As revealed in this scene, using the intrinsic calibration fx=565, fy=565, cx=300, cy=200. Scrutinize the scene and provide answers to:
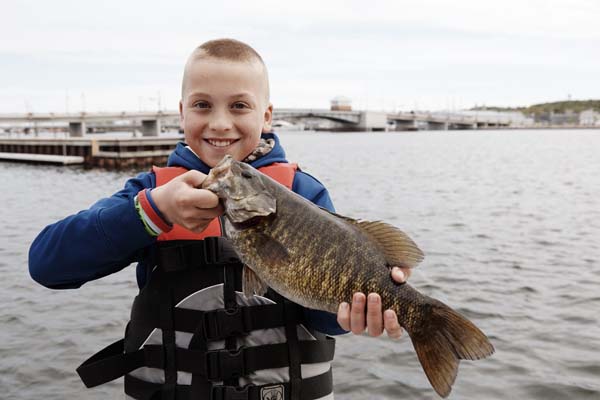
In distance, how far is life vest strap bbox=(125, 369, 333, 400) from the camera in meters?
3.14

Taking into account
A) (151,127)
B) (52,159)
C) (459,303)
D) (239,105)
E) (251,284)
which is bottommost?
(459,303)

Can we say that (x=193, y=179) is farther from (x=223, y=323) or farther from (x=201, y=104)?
(x=223, y=323)

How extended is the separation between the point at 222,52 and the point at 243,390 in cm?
192

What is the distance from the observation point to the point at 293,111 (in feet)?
354

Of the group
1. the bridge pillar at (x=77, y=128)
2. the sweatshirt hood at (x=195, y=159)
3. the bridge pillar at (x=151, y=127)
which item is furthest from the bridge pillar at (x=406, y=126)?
the sweatshirt hood at (x=195, y=159)

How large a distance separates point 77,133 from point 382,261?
87678 mm

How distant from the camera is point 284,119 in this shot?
11456 centimetres

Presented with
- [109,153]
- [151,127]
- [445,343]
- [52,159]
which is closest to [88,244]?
[445,343]

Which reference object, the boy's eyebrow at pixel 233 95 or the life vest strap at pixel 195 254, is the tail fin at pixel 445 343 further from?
the boy's eyebrow at pixel 233 95

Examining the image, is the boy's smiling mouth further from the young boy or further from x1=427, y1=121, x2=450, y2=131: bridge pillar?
x1=427, y1=121, x2=450, y2=131: bridge pillar

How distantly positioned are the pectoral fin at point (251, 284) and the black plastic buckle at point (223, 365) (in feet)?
1.47

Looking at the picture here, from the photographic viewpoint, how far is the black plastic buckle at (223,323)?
10.4 feet

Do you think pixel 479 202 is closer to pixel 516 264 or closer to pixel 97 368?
pixel 516 264

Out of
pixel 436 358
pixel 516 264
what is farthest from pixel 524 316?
pixel 436 358
